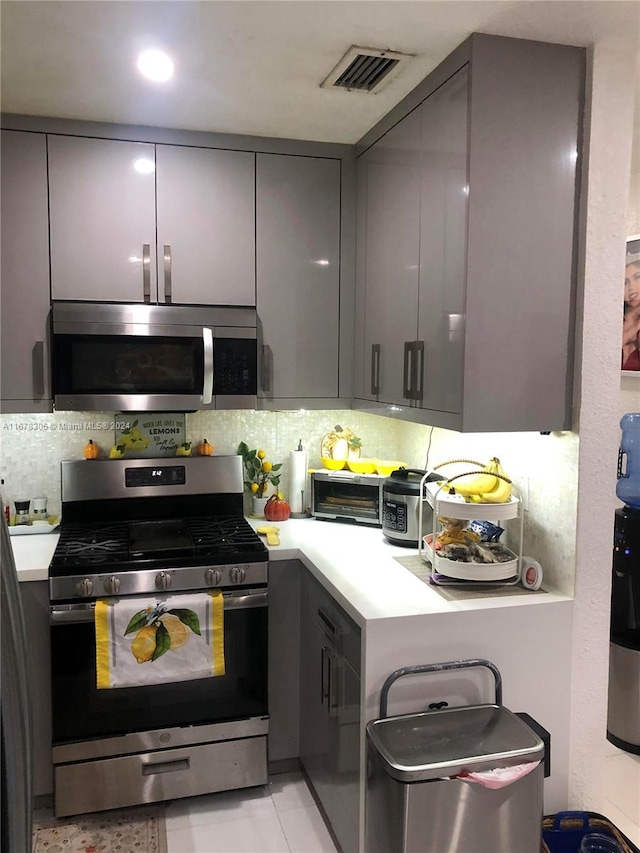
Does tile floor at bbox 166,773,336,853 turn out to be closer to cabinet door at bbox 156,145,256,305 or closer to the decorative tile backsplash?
the decorative tile backsplash

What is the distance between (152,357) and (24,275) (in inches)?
20.5

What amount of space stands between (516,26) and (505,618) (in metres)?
1.60

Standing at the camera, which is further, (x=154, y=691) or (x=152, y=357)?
(x=152, y=357)

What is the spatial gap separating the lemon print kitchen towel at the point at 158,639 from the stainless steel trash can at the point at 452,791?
29.2 inches

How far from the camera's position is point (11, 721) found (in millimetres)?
1261

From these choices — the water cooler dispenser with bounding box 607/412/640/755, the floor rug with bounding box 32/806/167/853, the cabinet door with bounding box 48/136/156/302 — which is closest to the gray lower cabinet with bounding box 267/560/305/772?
the floor rug with bounding box 32/806/167/853

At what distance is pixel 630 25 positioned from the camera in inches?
70.4

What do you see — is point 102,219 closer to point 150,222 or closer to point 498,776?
point 150,222

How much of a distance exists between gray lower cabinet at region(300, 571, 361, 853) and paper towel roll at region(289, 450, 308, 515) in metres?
0.52

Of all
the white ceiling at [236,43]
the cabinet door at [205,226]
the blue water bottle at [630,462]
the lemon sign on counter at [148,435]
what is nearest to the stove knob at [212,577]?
the lemon sign on counter at [148,435]

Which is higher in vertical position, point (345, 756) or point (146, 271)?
point (146, 271)

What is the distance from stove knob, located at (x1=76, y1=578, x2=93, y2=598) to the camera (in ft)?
7.33

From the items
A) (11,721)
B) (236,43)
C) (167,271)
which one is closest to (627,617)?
(167,271)

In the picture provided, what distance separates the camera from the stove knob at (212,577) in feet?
7.70
